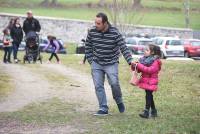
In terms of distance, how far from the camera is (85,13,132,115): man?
1117 centimetres

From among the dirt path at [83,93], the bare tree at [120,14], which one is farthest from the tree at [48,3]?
the dirt path at [83,93]

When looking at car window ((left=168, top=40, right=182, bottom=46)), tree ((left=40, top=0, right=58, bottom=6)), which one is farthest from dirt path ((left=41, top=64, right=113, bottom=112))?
tree ((left=40, top=0, right=58, bottom=6))

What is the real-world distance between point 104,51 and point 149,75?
0.92 m

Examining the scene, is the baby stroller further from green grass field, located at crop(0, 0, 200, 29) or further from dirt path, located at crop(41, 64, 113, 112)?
green grass field, located at crop(0, 0, 200, 29)

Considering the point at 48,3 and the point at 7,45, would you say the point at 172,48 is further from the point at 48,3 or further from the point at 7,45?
the point at 48,3

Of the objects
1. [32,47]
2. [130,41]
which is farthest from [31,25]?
[130,41]

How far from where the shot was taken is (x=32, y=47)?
25688mm

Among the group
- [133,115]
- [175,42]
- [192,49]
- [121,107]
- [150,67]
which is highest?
[150,67]

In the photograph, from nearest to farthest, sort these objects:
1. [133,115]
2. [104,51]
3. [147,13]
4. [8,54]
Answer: [104,51]
[133,115]
[8,54]
[147,13]

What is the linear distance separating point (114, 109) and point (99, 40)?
188cm

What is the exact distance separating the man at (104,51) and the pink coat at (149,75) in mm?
343

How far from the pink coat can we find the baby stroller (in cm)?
1454

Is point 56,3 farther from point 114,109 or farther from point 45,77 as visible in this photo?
point 114,109

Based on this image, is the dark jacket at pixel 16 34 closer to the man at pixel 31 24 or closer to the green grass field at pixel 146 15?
the man at pixel 31 24
